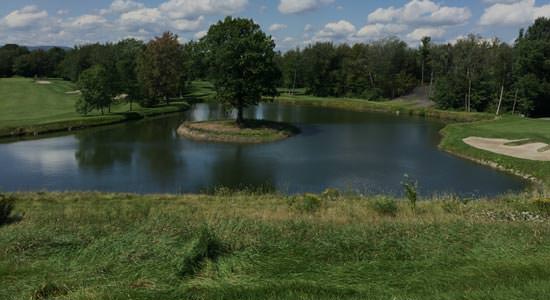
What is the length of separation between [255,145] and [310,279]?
35.0m

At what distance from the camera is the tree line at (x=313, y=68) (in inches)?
1900

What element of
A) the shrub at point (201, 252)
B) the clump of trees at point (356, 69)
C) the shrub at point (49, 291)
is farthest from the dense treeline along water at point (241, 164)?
the clump of trees at point (356, 69)

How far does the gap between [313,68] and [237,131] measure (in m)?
53.1

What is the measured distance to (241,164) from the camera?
3350cm

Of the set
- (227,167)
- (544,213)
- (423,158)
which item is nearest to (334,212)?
(544,213)

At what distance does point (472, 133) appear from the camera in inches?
1785

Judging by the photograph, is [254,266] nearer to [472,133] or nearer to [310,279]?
[310,279]

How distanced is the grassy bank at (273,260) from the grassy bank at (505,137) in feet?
74.8

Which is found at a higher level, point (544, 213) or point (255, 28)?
point (255, 28)

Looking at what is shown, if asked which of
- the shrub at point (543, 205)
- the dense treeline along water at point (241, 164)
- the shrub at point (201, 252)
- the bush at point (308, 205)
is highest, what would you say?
the shrub at point (201, 252)

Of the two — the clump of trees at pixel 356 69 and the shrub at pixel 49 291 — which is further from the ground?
the clump of trees at pixel 356 69

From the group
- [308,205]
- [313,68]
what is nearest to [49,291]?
[308,205]

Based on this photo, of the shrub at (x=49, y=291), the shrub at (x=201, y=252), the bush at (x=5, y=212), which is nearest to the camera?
the shrub at (x=49, y=291)

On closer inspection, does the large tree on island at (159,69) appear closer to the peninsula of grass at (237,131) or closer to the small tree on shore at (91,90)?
the small tree on shore at (91,90)
